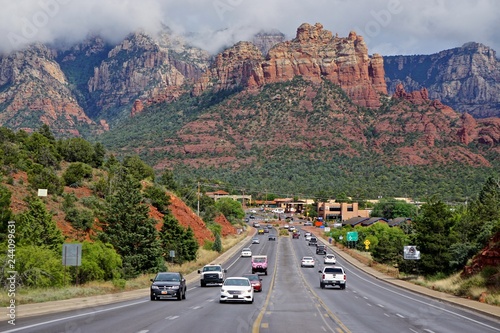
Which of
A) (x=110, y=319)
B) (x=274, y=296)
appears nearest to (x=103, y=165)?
(x=274, y=296)

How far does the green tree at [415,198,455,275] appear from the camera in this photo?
58688 mm

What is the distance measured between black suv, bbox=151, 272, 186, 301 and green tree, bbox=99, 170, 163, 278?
842 inches

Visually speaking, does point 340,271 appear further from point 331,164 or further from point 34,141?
point 331,164

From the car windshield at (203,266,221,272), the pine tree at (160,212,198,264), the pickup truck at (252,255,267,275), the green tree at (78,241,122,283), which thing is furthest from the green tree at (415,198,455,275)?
the green tree at (78,241,122,283)

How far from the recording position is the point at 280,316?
26656mm

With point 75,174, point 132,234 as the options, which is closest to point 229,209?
point 75,174

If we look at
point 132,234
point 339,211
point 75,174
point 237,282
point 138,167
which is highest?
point 138,167

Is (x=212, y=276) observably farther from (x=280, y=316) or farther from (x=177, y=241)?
(x=280, y=316)

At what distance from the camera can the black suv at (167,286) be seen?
1352 inches

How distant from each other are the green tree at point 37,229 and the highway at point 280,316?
12.0m

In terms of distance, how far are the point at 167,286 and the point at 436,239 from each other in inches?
1249

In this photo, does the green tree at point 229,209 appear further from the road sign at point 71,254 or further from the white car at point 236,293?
the white car at point 236,293

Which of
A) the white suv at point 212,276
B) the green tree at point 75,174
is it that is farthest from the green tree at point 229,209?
the white suv at point 212,276

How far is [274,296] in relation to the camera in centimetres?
3981
